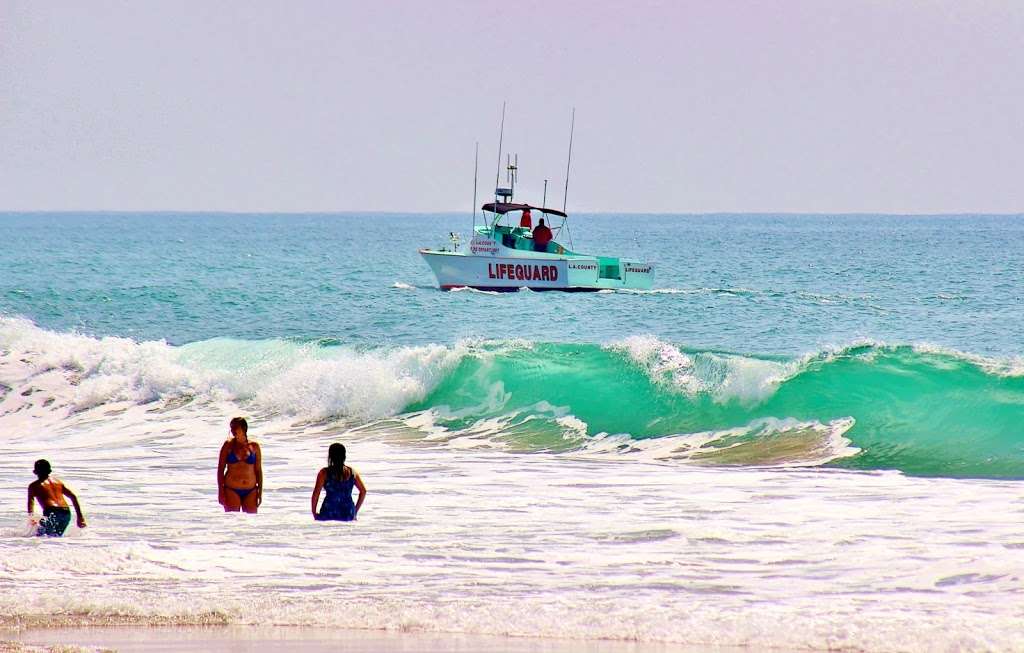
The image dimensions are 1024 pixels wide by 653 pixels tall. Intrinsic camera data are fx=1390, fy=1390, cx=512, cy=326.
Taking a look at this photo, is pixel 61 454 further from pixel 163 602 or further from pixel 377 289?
pixel 377 289

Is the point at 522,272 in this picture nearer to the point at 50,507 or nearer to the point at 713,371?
the point at 713,371

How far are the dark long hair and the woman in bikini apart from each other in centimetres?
69

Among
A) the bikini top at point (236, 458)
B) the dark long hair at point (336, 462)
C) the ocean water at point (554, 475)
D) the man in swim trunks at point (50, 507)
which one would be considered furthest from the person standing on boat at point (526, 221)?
the man in swim trunks at point (50, 507)

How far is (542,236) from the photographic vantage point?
47.1 metres

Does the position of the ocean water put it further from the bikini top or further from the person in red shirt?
the person in red shirt

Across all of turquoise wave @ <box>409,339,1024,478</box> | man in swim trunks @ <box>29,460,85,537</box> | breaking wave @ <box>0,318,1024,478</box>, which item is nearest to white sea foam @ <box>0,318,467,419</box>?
breaking wave @ <box>0,318,1024,478</box>

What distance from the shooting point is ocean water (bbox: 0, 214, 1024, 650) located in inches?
376

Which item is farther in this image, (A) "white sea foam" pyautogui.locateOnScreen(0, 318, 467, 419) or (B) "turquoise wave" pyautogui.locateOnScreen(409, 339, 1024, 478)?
(A) "white sea foam" pyautogui.locateOnScreen(0, 318, 467, 419)

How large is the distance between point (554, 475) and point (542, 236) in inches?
1224

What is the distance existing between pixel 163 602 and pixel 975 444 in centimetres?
1271

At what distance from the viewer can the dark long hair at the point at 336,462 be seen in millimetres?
11789

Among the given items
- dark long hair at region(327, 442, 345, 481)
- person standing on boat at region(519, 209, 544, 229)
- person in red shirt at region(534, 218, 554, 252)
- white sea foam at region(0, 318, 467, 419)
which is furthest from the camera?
person standing on boat at region(519, 209, 544, 229)

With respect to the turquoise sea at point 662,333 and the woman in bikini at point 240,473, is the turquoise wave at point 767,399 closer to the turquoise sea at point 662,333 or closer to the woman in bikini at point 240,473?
the turquoise sea at point 662,333

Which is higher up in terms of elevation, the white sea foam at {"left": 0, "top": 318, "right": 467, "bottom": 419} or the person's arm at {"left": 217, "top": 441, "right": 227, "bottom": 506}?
the person's arm at {"left": 217, "top": 441, "right": 227, "bottom": 506}
